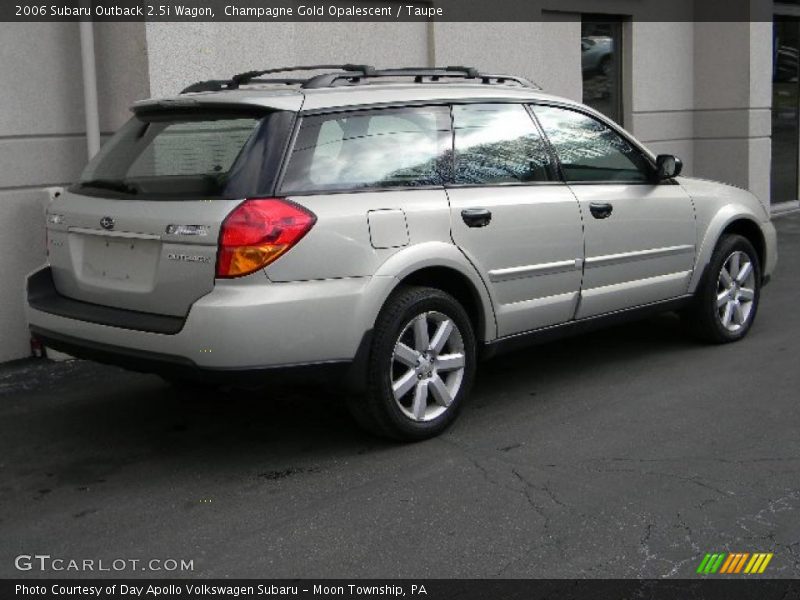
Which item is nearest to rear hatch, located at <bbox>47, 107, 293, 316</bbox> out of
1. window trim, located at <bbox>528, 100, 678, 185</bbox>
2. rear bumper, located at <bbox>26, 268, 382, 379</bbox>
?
rear bumper, located at <bbox>26, 268, 382, 379</bbox>

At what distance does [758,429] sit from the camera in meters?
5.39

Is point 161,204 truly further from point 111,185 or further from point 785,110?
point 785,110

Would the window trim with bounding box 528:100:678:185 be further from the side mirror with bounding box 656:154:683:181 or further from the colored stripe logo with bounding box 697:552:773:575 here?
the colored stripe logo with bounding box 697:552:773:575

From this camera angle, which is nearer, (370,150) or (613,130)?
(370,150)

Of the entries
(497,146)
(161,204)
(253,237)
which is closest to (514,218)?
(497,146)

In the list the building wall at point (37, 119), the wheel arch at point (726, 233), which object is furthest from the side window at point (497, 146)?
the building wall at point (37, 119)

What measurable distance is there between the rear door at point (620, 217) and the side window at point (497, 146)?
0.47 feet

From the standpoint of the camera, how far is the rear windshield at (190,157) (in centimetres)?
477

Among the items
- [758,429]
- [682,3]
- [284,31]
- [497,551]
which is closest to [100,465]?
[497,551]

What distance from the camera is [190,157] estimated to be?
498cm

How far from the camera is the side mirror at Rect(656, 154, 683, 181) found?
6520mm

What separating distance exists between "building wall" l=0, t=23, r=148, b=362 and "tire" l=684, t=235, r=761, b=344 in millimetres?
3966
